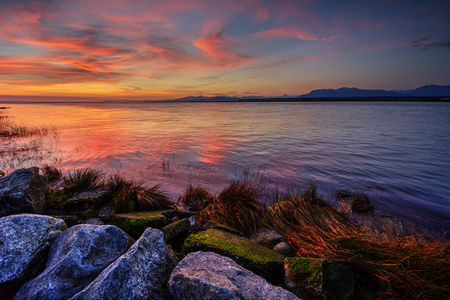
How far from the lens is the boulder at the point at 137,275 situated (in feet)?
8.69

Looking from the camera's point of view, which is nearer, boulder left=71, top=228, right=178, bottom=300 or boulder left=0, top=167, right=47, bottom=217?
boulder left=71, top=228, right=178, bottom=300

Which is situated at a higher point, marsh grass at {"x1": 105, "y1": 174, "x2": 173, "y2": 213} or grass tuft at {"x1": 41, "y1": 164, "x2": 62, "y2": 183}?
marsh grass at {"x1": 105, "y1": 174, "x2": 173, "y2": 213}

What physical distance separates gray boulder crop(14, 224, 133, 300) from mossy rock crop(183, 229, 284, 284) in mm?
1367

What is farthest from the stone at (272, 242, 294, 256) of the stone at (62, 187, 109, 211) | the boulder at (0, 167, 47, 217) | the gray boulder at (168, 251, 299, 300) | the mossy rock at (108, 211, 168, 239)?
the boulder at (0, 167, 47, 217)

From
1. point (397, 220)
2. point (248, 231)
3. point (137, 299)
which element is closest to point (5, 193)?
point (137, 299)

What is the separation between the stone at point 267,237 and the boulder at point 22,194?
599 centimetres

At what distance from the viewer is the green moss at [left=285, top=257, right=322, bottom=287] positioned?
3231mm

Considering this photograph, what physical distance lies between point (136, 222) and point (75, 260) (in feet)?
5.58

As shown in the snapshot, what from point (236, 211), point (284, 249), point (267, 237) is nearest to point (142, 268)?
point (284, 249)

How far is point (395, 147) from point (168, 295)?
2168cm

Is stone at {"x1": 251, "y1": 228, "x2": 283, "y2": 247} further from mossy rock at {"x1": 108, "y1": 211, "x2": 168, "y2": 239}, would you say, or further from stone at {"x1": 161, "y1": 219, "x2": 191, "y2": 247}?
mossy rock at {"x1": 108, "y1": 211, "x2": 168, "y2": 239}

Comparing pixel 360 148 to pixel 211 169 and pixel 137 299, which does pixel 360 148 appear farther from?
pixel 137 299

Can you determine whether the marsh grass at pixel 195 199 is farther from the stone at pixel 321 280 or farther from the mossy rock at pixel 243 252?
the stone at pixel 321 280

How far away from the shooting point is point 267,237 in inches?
210
